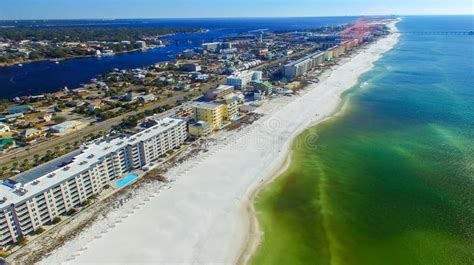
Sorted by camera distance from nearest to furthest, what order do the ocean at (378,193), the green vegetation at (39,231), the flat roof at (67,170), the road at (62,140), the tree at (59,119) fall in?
the flat roof at (67,170) < the ocean at (378,193) < the green vegetation at (39,231) < the road at (62,140) < the tree at (59,119)

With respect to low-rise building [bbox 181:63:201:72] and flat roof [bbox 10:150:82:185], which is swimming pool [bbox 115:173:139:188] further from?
low-rise building [bbox 181:63:201:72]

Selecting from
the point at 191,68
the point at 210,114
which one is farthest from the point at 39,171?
the point at 191,68

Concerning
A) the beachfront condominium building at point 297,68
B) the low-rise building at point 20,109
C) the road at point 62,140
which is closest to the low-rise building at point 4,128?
the low-rise building at point 20,109

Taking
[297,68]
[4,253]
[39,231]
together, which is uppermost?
[297,68]

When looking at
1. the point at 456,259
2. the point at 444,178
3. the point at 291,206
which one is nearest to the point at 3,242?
the point at 291,206

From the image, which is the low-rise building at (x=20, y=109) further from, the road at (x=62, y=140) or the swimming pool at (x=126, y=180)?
the swimming pool at (x=126, y=180)

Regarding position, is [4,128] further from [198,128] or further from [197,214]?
[197,214]
